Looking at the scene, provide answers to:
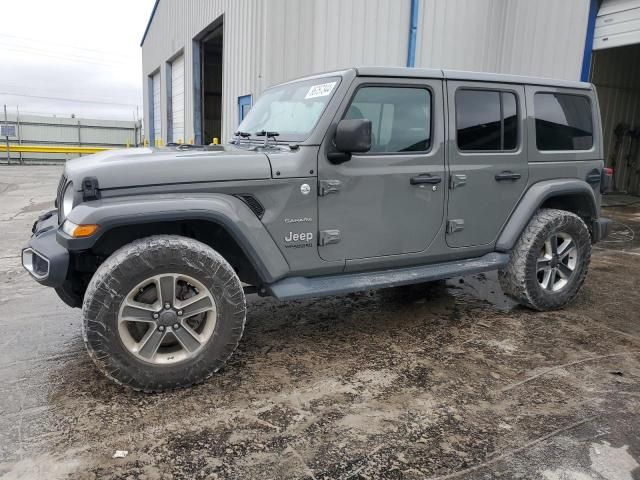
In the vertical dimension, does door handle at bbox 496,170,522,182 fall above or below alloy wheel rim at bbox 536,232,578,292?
above

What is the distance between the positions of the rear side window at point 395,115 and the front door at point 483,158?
23 centimetres

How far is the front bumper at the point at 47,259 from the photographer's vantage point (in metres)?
2.68

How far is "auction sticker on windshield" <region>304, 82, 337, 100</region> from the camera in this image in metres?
3.37

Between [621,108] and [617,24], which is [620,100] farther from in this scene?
[617,24]

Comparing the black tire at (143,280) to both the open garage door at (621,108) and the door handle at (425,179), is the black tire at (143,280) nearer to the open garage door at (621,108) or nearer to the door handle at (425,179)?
the door handle at (425,179)

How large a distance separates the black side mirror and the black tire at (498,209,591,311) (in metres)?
1.86

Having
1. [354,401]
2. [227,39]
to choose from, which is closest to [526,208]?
[354,401]

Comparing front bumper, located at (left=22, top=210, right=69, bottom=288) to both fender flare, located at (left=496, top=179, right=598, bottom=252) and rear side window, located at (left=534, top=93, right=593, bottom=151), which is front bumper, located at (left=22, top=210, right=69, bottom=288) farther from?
rear side window, located at (left=534, top=93, right=593, bottom=151)

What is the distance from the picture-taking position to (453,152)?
3721 mm

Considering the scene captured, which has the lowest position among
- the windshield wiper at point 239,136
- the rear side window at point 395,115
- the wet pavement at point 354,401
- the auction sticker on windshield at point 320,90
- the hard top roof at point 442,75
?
the wet pavement at point 354,401

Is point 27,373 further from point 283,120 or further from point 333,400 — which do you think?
point 283,120

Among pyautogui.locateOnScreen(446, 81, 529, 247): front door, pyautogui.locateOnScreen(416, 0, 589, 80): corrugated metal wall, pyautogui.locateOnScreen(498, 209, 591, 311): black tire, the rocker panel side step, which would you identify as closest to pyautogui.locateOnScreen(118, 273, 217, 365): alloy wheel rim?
the rocker panel side step

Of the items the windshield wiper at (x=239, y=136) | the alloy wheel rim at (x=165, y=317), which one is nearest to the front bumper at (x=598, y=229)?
the windshield wiper at (x=239, y=136)

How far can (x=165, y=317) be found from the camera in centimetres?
Answer: 278
